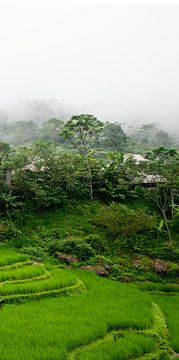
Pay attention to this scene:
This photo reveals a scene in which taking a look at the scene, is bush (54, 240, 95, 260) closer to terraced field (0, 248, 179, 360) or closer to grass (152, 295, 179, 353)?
terraced field (0, 248, 179, 360)

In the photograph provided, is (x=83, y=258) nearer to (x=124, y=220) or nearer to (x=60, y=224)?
(x=124, y=220)

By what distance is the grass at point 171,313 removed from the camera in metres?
8.57

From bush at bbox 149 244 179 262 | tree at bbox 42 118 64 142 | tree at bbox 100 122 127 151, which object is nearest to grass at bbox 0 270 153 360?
bush at bbox 149 244 179 262

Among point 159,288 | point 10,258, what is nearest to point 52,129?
point 10,258

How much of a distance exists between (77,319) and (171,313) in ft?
11.6

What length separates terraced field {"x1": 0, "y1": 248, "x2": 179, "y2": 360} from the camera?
704cm

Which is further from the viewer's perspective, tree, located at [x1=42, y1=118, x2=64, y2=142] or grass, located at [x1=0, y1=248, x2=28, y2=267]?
tree, located at [x1=42, y1=118, x2=64, y2=142]

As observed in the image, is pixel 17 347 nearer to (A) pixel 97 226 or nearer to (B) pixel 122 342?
(B) pixel 122 342

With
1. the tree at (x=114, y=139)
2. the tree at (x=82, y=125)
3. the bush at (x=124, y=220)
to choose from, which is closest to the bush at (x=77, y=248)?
the bush at (x=124, y=220)

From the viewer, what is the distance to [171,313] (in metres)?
10.6

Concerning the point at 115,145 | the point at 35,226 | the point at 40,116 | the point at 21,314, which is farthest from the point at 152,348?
the point at 40,116

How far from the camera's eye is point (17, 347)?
683 cm

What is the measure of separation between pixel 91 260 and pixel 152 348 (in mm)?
7420

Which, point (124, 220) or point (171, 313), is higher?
point (124, 220)
